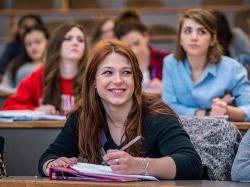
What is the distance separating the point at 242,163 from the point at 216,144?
26 centimetres

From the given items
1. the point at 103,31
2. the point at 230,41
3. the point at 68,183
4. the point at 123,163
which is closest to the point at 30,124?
the point at 123,163

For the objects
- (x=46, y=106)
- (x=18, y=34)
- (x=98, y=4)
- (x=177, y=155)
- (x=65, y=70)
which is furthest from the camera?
(x=98, y=4)

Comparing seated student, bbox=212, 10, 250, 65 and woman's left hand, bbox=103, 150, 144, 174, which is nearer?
woman's left hand, bbox=103, 150, 144, 174

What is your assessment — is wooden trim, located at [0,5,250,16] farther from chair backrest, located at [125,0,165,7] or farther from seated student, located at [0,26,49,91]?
seated student, located at [0,26,49,91]

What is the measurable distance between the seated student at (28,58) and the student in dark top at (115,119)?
7.92 feet

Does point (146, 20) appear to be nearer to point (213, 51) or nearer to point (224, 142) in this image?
point (213, 51)

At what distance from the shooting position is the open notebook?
2.20m

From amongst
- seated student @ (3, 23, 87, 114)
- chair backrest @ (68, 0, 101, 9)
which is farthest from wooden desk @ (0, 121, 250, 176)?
chair backrest @ (68, 0, 101, 9)

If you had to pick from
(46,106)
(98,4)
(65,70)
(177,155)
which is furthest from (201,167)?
(98,4)

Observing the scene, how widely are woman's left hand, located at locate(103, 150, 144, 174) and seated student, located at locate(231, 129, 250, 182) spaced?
13.7 inches

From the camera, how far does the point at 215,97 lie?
357 centimetres

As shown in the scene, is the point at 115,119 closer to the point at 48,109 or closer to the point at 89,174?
the point at 89,174

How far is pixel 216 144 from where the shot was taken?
8.68ft

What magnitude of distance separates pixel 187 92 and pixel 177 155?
1.28 metres
